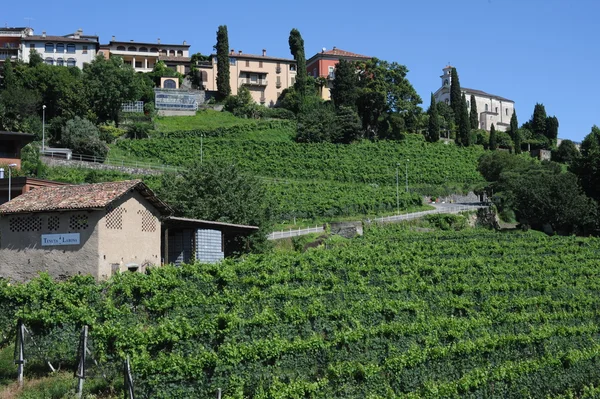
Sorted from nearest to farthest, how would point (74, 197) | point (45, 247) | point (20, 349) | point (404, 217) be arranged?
point (20, 349)
point (45, 247)
point (74, 197)
point (404, 217)

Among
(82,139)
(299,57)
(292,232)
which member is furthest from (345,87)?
(292,232)

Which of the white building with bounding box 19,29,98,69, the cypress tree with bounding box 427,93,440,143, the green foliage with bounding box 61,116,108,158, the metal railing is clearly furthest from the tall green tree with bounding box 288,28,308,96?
the metal railing

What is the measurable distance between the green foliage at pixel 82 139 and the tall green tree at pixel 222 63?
25.7m

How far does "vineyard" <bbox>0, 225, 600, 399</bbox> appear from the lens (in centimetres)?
1711

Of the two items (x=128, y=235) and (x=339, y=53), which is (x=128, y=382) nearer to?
(x=128, y=235)

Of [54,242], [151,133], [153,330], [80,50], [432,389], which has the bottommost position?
[432,389]

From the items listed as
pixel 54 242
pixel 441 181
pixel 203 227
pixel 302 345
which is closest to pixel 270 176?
pixel 441 181

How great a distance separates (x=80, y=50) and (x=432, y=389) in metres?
84.4

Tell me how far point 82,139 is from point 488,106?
7685cm

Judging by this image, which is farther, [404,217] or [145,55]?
[145,55]

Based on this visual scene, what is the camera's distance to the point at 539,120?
10594 centimetres

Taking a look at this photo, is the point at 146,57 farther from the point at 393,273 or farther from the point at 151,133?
the point at 393,273

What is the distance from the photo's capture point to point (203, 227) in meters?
31.2

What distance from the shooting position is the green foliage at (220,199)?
120 feet
